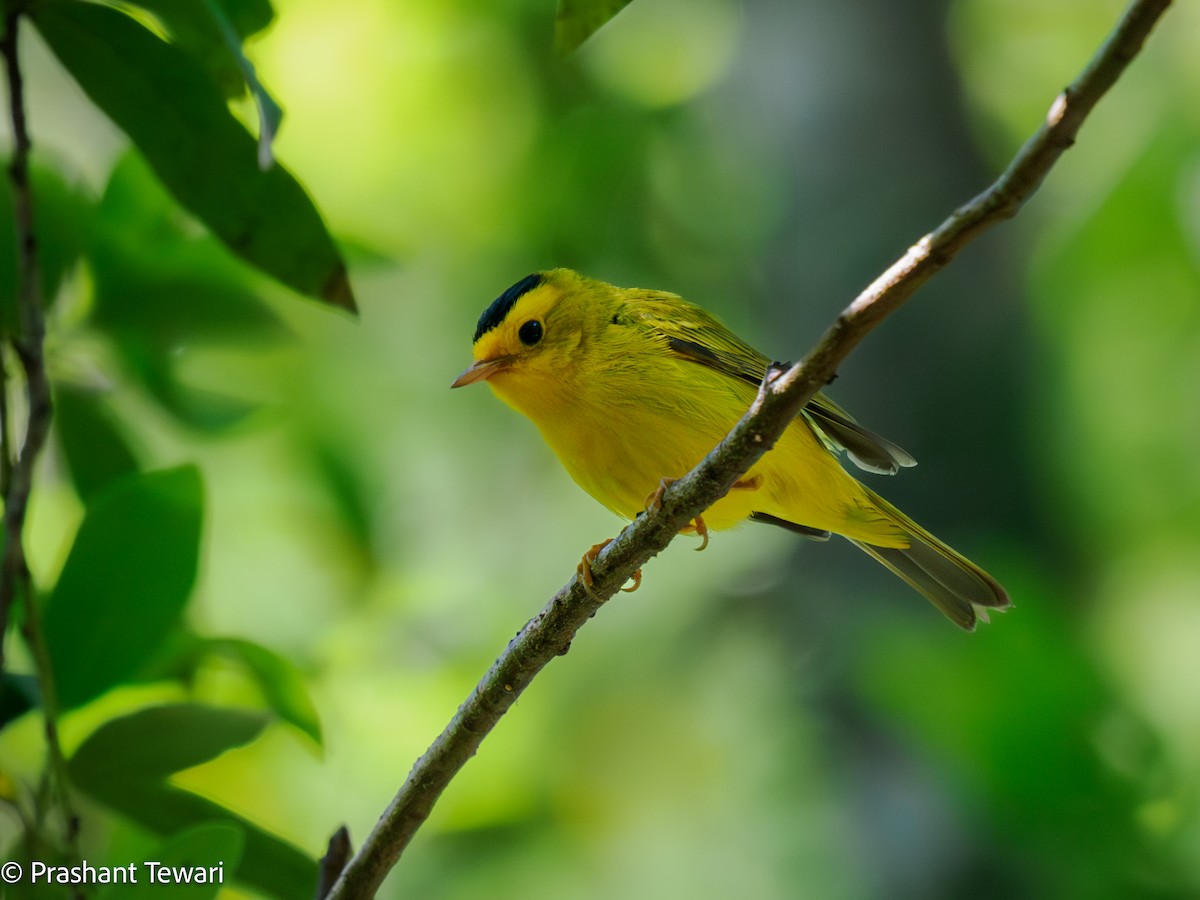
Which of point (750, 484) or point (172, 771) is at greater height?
point (750, 484)

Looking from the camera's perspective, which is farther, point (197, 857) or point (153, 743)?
point (153, 743)

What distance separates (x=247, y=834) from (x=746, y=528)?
433 cm

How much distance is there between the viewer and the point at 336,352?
277 inches

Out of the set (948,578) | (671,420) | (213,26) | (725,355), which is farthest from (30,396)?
(948,578)

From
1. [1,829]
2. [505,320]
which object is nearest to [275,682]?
[505,320]

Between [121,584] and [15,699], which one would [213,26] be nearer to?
[121,584]

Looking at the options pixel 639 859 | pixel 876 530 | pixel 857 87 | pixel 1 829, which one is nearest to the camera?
pixel 876 530

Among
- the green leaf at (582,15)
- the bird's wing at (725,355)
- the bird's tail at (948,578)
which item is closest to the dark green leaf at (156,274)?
the bird's wing at (725,355)

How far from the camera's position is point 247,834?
2162mm

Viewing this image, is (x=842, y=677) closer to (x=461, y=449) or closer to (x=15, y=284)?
(x=461, y=449)

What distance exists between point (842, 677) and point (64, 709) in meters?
3.51

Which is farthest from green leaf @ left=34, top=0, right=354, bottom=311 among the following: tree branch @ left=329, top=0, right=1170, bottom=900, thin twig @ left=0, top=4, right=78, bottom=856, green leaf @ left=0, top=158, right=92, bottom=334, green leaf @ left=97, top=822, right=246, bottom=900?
green leaf @ left=97, top=822, right=246, bottom=900

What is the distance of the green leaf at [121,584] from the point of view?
225 cm

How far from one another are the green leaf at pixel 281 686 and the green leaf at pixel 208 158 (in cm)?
81
